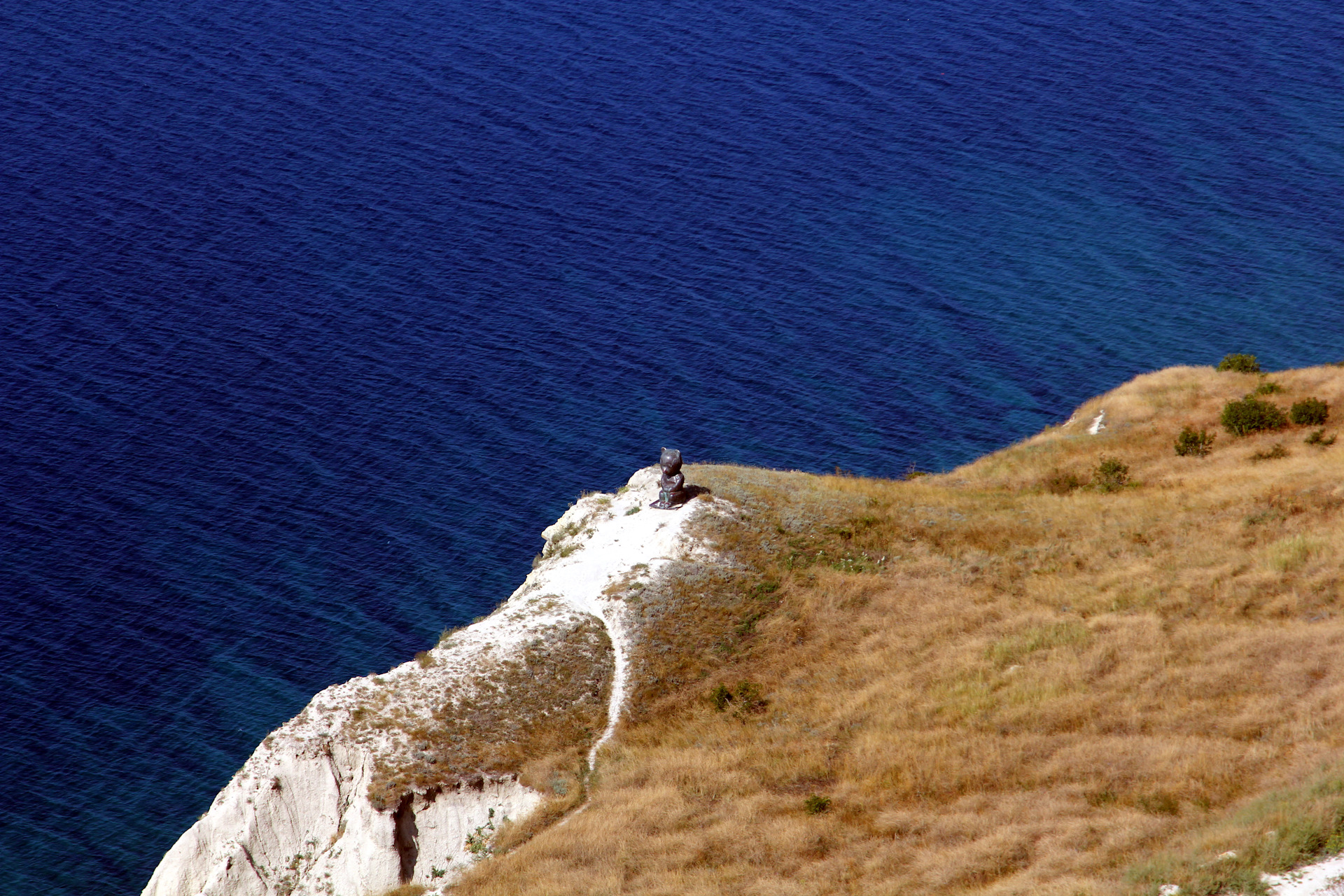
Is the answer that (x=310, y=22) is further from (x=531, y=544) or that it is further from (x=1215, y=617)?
(x=1215, y=617)

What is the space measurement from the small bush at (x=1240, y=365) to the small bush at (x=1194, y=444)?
10675 mm

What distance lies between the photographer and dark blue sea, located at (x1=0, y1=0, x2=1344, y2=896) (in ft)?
230

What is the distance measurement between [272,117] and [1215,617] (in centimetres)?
11050

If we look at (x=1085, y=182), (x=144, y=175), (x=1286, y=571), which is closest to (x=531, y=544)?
(x=1286, y=571)

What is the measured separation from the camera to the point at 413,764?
3800cm

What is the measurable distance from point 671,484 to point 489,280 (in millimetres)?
61548

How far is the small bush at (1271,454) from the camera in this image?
51541 mm

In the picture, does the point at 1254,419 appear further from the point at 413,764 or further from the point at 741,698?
the point at 413,764

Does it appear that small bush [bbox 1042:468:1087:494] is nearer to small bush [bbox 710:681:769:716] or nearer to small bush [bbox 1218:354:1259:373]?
small bush [bbox 1218:354:1259:373]

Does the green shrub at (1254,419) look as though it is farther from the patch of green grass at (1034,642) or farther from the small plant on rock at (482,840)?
the small plant on rock at (482,840)

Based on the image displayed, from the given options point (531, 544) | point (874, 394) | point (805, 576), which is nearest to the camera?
point (805, 576)

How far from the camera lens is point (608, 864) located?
3241 cm

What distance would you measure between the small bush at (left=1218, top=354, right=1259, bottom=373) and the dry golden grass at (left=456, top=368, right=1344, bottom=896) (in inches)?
543

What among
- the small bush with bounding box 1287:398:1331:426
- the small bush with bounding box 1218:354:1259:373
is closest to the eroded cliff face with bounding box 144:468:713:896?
the small bush with bounding box 1287:398:1331:426
